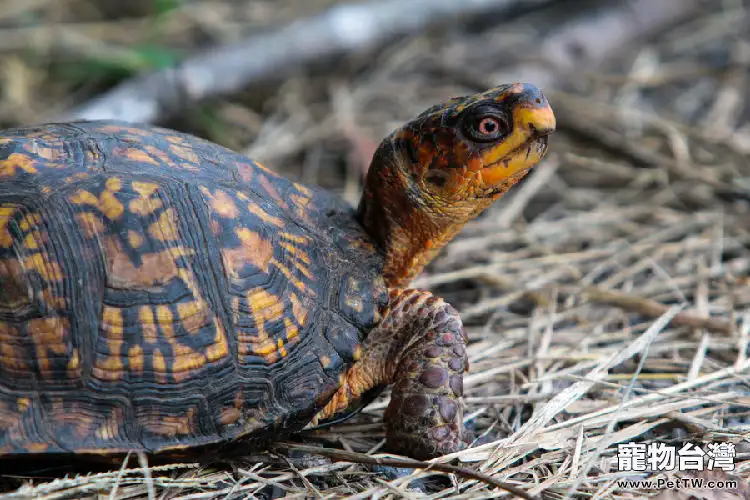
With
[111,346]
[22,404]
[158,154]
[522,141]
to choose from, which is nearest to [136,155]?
[158,154]

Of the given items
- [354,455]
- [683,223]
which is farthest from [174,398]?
[683,223]

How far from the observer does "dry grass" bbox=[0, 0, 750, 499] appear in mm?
2557

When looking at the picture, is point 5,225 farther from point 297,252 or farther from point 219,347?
point 297,252

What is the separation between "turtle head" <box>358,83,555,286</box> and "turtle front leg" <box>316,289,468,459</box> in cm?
25

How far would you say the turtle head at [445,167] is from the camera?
2.61 meters

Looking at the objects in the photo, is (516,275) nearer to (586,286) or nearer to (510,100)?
(586,286)

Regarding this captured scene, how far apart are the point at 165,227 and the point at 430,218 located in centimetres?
106

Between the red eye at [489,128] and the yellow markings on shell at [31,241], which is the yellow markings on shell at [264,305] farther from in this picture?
the red eye at [489,128]

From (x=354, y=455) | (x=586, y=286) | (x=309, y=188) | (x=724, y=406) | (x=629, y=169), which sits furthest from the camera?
(x=629, y=169)

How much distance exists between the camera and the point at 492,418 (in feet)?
9.66

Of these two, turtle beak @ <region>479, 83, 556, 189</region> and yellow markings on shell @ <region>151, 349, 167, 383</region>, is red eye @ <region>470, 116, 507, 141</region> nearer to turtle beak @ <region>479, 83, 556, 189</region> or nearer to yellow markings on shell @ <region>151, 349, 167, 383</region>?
turtle beak @ <region>479, 83, 556, 189</region>

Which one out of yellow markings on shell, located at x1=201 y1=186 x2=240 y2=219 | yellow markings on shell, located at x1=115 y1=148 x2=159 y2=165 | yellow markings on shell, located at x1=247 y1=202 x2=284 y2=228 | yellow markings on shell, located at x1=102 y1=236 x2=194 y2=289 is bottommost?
yellow markings on shell, located at x1=102 y1=236 x2=194 y2=289

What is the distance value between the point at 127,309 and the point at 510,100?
1.51 metres

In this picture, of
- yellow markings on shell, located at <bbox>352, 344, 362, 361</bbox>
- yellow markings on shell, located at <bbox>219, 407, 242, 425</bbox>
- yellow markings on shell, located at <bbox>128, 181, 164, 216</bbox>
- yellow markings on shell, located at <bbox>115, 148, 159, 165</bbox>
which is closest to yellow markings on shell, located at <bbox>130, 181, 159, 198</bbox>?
yellow markings on shell, located at <bbox>128, 181, 164, 216</bbox>
